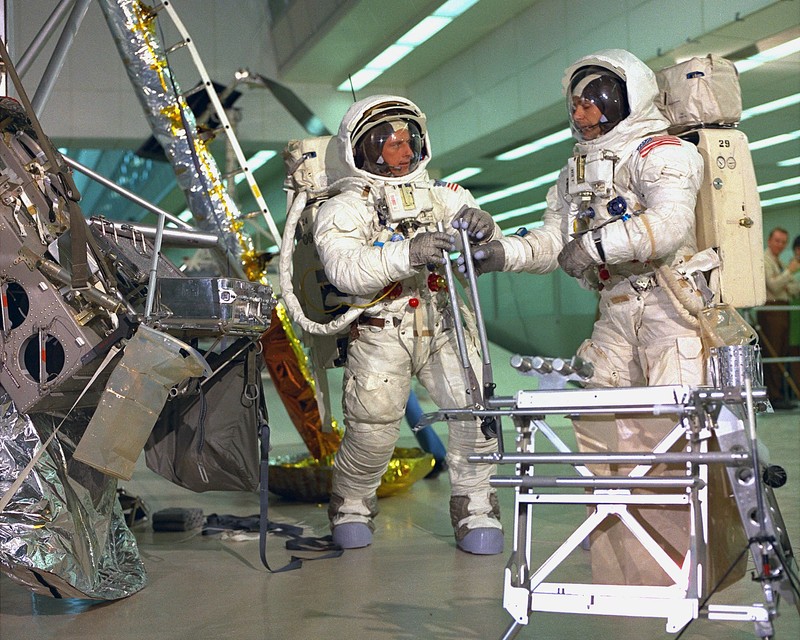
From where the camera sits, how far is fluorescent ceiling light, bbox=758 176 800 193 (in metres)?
7.68

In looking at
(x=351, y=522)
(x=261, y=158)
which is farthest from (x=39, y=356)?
(x=261, y=158)

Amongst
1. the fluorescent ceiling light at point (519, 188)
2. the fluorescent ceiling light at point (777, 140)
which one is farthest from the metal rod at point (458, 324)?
the fluorescent ceiling light at point (519, 188)

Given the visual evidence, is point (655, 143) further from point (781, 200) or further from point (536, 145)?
point (781, 200)

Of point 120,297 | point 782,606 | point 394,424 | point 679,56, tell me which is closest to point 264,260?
point 394,424

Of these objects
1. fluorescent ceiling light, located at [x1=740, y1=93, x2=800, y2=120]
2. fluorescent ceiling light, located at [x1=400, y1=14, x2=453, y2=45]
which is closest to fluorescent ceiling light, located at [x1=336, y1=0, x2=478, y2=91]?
fluorescent ceiling light, located at [x1=400, y1=14, x2=453, y2=45]

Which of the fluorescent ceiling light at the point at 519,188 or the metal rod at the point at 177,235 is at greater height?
the fluorescent ceiling light at the point at 519,188

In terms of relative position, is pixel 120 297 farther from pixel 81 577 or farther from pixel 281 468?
pixel 281 468

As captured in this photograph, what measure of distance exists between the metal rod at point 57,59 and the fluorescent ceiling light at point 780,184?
17.4ft

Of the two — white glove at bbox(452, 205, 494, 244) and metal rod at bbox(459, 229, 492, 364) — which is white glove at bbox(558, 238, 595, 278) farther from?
metal rod at bbox(459, 229, 492, 364)

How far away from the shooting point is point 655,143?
3250mm

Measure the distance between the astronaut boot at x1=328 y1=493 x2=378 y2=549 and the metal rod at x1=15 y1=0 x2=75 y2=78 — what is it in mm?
2153

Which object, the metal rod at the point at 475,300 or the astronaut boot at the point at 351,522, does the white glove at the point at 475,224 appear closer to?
the metal rod at the point at 475,300

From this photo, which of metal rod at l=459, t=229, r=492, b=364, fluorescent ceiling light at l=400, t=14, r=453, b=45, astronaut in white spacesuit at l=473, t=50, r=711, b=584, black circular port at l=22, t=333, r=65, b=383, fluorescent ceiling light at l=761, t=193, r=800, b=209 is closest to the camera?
metal rod at l=459, t=229, r=492, b=364

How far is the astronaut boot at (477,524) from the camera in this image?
3.83 m
